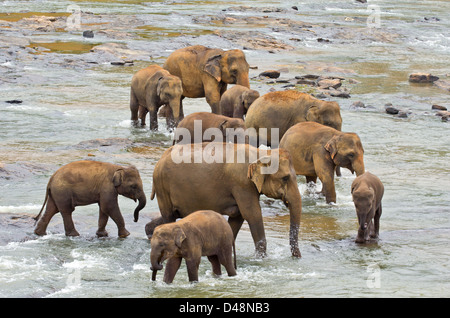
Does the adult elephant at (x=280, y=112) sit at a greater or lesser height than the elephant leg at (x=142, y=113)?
greater

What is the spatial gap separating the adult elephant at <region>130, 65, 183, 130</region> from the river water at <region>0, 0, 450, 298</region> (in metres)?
0.47

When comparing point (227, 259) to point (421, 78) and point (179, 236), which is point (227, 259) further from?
point (421, 78)

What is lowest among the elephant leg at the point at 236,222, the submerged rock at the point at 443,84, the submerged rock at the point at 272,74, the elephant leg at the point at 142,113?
the submerged rock at the point at 443,84

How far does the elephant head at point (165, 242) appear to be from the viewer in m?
9.63

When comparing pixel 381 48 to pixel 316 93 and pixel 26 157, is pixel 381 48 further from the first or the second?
pixel 26 157

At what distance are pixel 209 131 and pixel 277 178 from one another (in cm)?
524

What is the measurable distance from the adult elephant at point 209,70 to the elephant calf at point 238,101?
4.29 ft

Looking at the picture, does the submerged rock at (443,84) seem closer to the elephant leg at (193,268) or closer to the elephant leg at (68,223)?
the elephant leg at (68,223)

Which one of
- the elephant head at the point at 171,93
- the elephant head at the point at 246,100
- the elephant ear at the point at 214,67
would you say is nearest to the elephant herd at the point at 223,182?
the elephant head at the point at 246,100

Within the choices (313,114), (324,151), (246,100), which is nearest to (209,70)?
(246,100)

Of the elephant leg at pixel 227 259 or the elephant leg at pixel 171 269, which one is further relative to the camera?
the elephant leg at pixel 227 259

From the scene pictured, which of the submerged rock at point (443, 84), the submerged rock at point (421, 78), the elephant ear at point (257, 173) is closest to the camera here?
the elephant ear at point (257, 173)
